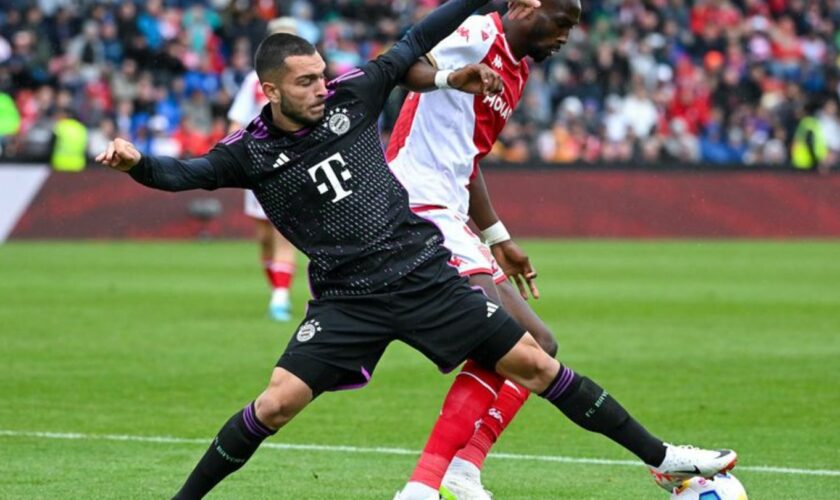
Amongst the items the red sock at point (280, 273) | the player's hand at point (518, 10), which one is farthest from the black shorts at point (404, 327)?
the red sock at point (280, 273)

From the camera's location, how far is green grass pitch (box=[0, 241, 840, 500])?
24.5 feet

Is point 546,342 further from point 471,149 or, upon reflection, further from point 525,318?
point 471,149

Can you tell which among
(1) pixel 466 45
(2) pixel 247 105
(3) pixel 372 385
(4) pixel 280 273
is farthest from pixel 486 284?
(2) pixel 247 105

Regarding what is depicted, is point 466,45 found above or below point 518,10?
below

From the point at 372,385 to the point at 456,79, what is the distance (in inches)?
189

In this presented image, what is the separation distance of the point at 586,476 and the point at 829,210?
68.3ft

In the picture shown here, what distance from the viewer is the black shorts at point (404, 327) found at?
247 inches

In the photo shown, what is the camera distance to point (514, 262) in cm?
755

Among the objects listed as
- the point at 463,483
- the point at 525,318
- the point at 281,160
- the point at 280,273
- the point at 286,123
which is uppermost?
the point at 286,123

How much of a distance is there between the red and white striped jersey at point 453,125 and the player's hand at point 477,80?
2.25ft

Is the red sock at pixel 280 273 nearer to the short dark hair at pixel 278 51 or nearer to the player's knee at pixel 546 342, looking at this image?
the player's knee at pixel 546 342

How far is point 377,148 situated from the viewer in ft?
21.0

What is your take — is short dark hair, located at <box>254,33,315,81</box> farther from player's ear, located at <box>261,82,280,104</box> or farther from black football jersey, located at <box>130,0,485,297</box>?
black football jersey, located at <box>130,0,485,297</box>

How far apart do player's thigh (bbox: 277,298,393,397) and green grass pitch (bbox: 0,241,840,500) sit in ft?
2.90
